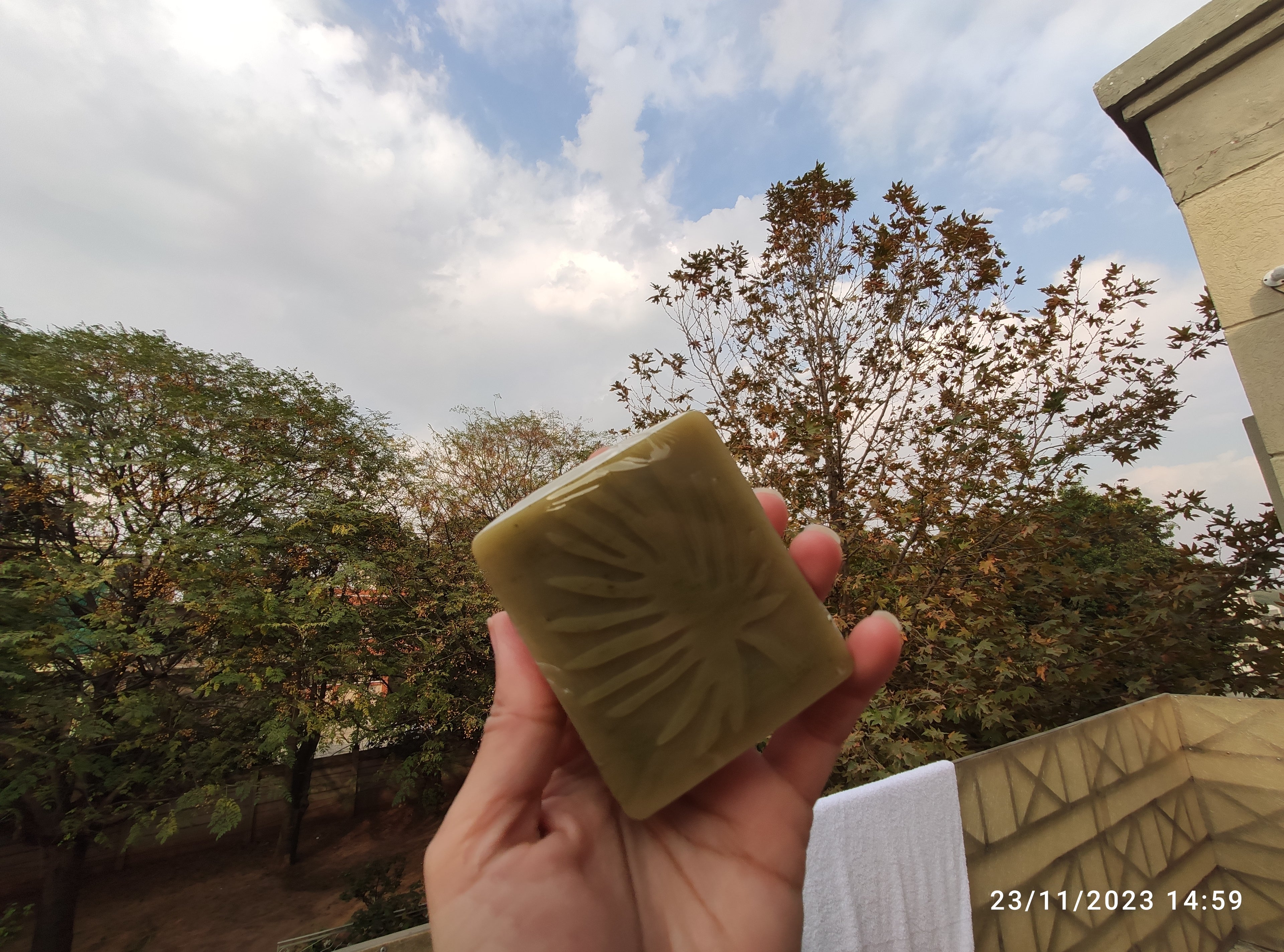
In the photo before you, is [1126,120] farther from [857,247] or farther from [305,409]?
[305,409]

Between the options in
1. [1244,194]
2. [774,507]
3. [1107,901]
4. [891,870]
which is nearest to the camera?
[774,507]

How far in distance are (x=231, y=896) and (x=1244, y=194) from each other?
47.7ft

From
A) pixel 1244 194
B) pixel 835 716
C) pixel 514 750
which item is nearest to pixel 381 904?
pixel 514 750

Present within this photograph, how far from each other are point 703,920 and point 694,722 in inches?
15.6

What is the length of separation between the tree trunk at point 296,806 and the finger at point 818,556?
11.5 m

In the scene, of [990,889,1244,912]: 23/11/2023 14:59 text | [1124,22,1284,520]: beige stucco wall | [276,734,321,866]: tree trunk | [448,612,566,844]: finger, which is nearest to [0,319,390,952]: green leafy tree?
[276,734,321,866]: tree trunk

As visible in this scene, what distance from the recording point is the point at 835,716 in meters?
1.35

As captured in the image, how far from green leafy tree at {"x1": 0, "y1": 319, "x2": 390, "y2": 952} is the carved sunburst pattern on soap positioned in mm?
7606

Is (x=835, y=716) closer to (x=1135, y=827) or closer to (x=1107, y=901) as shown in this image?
(x=1107, y=901)

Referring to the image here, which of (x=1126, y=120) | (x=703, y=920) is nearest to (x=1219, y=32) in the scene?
(x=1126, y=120)

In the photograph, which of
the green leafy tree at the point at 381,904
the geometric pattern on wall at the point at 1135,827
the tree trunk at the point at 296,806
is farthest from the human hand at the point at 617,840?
the tree trunk at the point at 296,806

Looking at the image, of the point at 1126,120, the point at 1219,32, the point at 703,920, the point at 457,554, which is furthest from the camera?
the point at 457,554

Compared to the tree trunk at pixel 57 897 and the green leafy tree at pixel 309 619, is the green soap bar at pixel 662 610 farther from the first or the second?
the tree trunk at pixel 57 897

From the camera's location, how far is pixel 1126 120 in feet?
9.89
